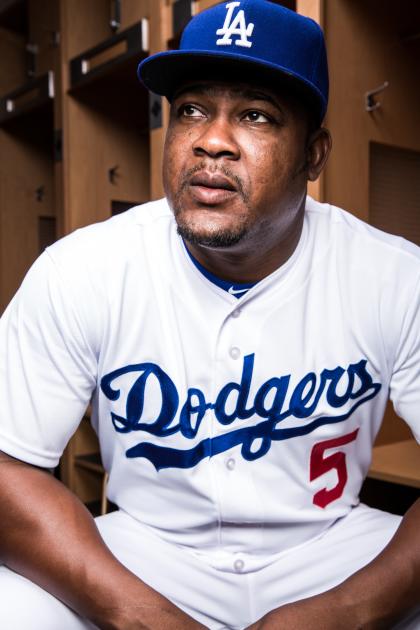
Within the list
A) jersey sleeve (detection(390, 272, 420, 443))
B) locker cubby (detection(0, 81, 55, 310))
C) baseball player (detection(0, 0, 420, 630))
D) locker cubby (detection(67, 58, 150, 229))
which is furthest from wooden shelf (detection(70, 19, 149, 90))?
jersey sleeve (detection(390, 272, 420, 443))

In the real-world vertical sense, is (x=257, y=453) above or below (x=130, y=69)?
below

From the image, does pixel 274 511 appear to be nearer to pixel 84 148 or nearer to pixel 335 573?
pixel 335 573

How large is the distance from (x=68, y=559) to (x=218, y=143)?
603mm

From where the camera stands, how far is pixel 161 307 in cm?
102

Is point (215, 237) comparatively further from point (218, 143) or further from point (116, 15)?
point (116, 15)

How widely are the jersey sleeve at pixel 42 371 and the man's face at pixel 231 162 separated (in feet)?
0.73

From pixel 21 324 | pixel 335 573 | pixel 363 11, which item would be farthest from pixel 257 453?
pixel 363 11

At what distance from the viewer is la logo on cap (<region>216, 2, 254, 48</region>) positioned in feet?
2.98

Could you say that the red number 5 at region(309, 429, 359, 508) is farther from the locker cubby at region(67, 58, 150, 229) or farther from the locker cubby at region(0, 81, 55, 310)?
the locker cubby at region(0, 81, 55, 310)

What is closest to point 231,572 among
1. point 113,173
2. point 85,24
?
point 113,173

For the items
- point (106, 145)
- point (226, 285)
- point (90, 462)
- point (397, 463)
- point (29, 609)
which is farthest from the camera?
point (106, 145)

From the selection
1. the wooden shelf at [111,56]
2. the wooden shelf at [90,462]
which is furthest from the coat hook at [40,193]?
the wooden shelf at [90,462]

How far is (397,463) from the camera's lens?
4.46 ft

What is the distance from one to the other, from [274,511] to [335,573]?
0.14 metres
